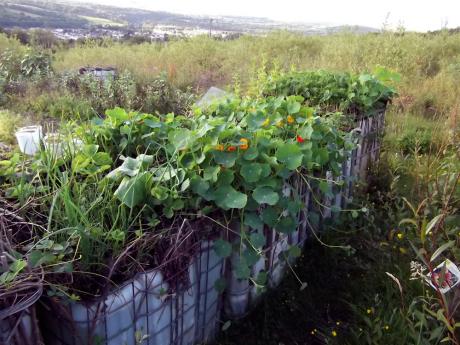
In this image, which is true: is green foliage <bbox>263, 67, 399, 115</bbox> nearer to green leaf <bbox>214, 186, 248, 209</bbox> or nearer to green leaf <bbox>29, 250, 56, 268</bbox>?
green leaf <bbox>214, 186, 248, 209</bbox>

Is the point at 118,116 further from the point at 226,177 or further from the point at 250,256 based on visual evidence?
the point at 250,256

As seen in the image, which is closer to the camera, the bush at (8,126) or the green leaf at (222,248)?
the green leaf at (222,248)

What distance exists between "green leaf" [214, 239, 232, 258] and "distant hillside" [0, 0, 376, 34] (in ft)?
28.6

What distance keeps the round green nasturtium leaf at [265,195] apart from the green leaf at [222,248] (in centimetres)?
18

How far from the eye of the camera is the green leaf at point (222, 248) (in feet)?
4.47

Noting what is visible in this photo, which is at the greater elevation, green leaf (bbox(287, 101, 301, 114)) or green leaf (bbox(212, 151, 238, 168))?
green leaf (bbox(287, 101, 301, 114))

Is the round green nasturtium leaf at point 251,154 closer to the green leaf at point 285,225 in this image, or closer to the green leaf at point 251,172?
the green leaf at point 251,172

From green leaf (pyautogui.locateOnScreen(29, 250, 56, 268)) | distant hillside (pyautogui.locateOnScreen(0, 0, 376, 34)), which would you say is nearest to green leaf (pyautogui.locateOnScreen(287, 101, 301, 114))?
green leaf (pyautogui.locateOnScreen(29, 250, 56, 268))

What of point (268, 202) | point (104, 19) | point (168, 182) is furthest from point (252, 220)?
point (104, 19)

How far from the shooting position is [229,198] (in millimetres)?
1368

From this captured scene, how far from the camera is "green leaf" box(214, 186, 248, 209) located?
1337 mm

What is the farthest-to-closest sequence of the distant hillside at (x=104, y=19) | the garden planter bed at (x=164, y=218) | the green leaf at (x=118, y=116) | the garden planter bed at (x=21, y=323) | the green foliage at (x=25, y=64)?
the distant hillside at (x=104, y=19) → the green foliage at (x=25, y=64) → the green leaf at (x=118, y=116) → the garden planter bed at (x=164, y=218) → the garden planter bed at (x=21, y=323)

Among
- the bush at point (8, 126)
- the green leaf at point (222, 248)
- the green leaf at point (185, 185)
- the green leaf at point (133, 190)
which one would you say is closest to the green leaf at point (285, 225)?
the green leaf at point (222, 248)

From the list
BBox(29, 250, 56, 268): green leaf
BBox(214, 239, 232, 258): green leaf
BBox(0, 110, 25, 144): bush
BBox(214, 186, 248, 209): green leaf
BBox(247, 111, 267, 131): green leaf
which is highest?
BBox(247, 111, 267, 131): green leaf
